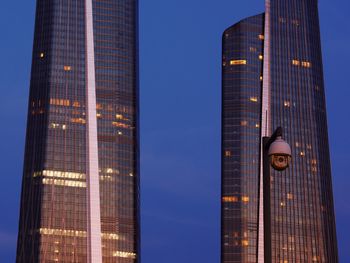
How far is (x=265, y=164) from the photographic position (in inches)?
1272

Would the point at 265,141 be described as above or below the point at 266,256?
above

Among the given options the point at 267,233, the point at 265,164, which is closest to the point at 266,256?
the point at 267,233

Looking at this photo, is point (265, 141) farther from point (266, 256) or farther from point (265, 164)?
point (266, 256)

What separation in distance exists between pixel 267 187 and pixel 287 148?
5.02ft

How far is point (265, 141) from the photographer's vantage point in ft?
110

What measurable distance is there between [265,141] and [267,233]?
3.77 m

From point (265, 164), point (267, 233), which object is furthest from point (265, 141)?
point (267, 233)

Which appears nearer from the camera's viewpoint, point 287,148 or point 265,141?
point 287,148

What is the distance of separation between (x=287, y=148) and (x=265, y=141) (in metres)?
2.24

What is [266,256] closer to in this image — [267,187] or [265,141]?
[267,187]

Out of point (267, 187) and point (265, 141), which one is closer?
point (267, 187)

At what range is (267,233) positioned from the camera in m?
31.4

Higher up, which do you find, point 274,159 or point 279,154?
point 279,154

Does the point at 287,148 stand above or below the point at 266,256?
above
